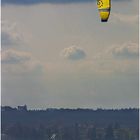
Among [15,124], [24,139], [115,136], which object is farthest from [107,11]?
[115,136]

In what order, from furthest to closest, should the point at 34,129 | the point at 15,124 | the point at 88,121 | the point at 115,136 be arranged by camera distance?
the point at 88,121 → the point at 115,136 → the point at 34,129 → the point at 15,124

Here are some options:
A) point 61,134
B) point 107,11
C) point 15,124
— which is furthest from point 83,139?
point 107,11

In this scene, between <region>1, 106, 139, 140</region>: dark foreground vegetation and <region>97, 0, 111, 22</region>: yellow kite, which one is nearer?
<region>97, 0, 111, 22</region>: yellow kite

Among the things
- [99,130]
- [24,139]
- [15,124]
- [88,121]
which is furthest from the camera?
[88,121]

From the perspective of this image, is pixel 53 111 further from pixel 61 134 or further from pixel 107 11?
pixel 107 11

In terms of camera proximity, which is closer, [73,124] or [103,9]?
[103,9]

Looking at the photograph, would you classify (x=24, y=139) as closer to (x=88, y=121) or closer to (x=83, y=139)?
(x=83, y=139)

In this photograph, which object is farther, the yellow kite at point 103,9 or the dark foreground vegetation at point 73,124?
the dark foreground vegetation at point 73,124

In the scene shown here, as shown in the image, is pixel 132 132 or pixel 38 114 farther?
pixel 38 114
